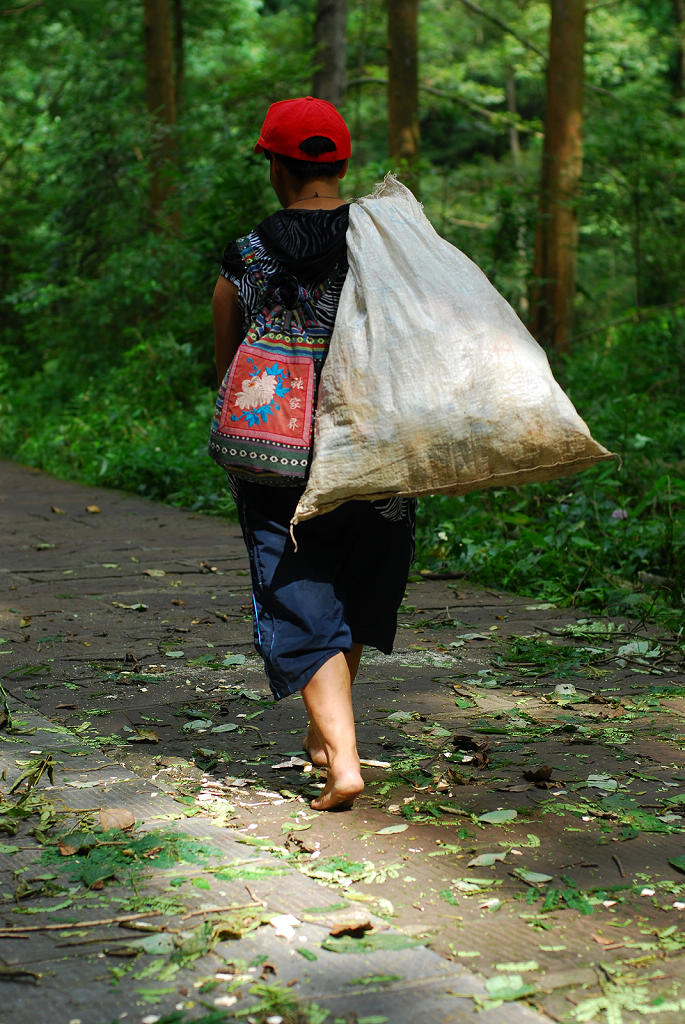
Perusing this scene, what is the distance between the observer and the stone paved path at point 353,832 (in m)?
2.03

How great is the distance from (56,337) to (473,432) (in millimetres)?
13887

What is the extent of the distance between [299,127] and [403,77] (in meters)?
14.3

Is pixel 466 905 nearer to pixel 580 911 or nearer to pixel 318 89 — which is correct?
pixel 580 911

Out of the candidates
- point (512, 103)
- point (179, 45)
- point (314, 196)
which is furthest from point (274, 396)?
point (512, 103)

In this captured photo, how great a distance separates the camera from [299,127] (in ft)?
9.46

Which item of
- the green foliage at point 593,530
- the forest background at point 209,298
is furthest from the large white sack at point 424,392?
the forest background at point 209,298

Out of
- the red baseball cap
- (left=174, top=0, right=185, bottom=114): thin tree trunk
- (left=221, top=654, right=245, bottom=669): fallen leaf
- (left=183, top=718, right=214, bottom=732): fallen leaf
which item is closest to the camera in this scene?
the red baseball cap

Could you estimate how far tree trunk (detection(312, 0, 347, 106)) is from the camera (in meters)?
12.9

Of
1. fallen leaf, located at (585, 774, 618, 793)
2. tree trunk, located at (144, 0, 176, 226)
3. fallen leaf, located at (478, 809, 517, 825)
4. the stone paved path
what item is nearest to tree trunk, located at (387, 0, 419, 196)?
tree trunk, located at (144, 0, 176, 226)

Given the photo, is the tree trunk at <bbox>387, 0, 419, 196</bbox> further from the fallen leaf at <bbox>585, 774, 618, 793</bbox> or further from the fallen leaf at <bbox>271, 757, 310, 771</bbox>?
the fallen leaf at <bbox>585, 774, 618, 793</bbox>

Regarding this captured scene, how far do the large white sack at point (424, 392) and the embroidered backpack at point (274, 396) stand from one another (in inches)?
2.3

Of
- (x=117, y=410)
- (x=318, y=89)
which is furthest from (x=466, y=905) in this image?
(x=318, y=89)

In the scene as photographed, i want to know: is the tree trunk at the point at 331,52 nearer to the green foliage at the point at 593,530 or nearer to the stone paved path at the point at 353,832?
the green foliage at the point at 593,530

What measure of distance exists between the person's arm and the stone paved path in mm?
1156
